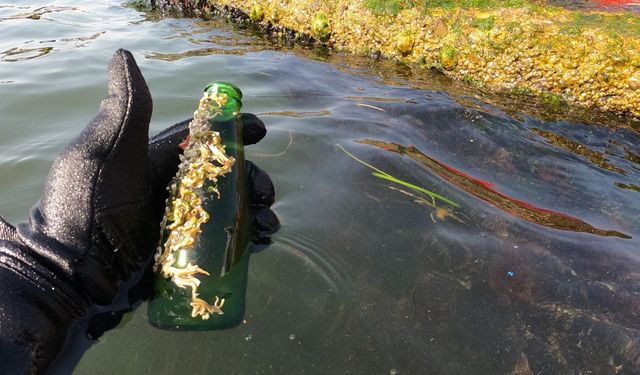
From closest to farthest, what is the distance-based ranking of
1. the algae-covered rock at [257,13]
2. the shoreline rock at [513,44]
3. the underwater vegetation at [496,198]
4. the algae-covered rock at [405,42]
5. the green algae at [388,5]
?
the underwater vegetation at [496,198] < the shoreline rock at [513,44] < the algae-covered rock at [405,42] < the green algae at [388,5] < the algae-covered rock at [257,13]

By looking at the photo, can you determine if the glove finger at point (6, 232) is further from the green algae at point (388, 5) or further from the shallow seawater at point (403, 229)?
the green algae at point (388, 5)

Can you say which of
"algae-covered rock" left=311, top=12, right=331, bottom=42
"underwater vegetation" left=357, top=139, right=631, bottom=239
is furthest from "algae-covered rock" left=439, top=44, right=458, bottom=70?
"underwater vegetation" left=357, top=139, right=631, bottom=239

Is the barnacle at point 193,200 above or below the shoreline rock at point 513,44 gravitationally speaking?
below

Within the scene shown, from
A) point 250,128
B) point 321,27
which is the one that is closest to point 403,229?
point 250,128

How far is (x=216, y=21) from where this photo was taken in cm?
783

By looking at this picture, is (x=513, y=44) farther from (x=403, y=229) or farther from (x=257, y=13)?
(x=257, y=13)

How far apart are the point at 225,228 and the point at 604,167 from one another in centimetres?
315

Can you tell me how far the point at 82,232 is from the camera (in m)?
1.81

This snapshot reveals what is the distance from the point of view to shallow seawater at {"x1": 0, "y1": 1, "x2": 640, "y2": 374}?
5.78 feet

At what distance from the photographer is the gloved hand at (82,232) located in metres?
1.63

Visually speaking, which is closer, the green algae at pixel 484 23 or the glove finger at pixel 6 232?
the glove finger at pixel 6 232

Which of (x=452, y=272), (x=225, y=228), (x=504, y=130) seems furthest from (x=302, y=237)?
(x=504, y=130)

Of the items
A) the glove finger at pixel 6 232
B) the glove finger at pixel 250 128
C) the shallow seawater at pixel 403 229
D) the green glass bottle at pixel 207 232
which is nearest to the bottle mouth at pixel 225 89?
the green glass bottle at pixel 207 232

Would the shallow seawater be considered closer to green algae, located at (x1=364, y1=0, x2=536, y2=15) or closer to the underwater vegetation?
the underwater vegetation
